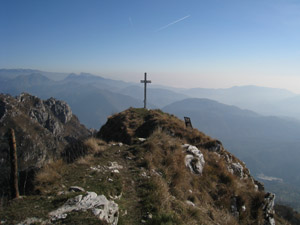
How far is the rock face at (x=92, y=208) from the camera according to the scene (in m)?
4.43

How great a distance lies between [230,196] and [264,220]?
5.93 ft

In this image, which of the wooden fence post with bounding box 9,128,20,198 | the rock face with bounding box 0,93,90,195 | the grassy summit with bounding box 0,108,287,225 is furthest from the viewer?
the rock face with bounding box 0,93,90,195

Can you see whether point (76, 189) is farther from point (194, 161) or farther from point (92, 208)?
point (194, 161)

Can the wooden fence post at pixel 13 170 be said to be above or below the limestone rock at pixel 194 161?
above

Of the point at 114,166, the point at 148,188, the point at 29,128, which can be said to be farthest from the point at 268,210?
the point at 29,128

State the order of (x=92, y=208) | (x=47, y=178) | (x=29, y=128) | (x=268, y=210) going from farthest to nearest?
(x=29, y=128) < (x=268, y=210) < (x=47, y=178) < (x=92, y=208)

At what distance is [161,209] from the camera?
5570 millimetres

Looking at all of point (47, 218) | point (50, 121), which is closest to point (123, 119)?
point (47, 218)

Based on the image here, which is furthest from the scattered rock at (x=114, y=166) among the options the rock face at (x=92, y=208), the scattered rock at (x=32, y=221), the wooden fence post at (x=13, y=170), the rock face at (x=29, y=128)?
the rock face at (x=29, y=128)

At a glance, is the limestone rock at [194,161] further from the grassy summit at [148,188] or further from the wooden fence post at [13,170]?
the wooden fence post at [13,170]

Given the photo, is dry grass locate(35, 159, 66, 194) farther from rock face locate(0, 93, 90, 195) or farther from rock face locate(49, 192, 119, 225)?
rock face locate(0, 93, 90, 195)

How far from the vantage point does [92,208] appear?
4.64 meters

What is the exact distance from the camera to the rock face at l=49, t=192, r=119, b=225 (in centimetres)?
443

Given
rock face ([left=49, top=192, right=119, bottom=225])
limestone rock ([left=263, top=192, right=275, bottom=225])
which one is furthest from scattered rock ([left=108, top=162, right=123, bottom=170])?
limestone rock ([left=263, top=192, right=275, bottom=225])
